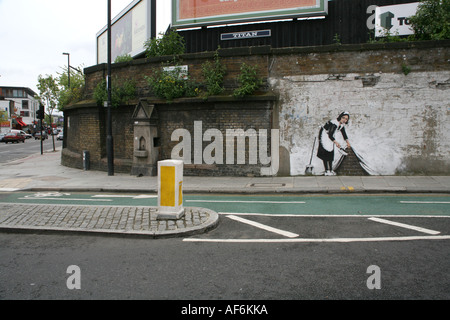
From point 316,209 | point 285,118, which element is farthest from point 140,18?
point 316,209

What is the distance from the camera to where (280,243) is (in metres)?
5.93

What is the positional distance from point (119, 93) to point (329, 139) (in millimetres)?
9071

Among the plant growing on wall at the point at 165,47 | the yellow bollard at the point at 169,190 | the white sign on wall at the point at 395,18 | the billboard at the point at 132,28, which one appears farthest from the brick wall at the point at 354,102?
the billboard at the point at 132,28

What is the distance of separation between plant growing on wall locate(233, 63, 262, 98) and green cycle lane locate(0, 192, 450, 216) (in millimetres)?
4396

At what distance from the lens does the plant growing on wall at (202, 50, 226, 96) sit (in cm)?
1394

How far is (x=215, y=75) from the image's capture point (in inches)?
551

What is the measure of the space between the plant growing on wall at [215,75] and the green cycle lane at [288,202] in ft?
15.6

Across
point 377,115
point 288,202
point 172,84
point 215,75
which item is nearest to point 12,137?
point 172,84

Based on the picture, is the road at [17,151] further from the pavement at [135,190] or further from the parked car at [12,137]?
the pavement at [135,190]

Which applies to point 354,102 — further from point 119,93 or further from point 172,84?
point 119,93

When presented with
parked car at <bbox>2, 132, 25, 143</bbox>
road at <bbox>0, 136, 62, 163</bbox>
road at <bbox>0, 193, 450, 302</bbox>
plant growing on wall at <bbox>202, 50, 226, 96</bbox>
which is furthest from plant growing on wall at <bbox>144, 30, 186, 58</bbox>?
parked car at <bbox>2, 132, 25, 143</bbox>

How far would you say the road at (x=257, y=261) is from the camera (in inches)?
166

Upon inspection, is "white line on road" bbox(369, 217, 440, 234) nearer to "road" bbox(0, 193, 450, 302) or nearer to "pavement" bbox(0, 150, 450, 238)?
"road" bbox(0, 193, 450, 302)
